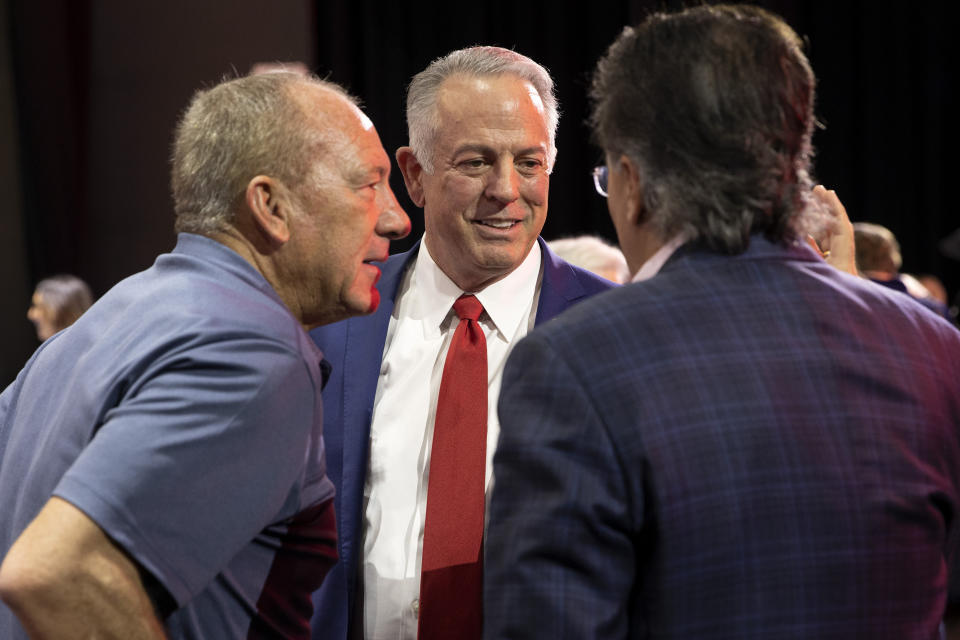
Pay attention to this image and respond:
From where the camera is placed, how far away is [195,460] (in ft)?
3.55

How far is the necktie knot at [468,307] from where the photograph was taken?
6.17 feet

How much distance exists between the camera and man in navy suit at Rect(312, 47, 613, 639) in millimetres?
1733

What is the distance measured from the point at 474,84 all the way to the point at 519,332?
1.55 feet

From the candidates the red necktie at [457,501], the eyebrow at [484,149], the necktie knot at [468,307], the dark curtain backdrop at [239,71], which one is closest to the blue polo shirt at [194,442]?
the red necktie at [457,501]

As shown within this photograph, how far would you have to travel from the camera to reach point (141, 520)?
1065 millimetres

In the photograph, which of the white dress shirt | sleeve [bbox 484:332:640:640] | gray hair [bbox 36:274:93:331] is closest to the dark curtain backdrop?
gray hair [bbox 36:274:93:331]

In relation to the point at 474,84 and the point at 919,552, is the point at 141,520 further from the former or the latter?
the point at 474,84

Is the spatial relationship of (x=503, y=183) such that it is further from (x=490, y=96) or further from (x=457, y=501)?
(x=457, y=501)

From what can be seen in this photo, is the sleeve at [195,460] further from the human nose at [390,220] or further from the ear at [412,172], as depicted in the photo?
the ear at [412,172]

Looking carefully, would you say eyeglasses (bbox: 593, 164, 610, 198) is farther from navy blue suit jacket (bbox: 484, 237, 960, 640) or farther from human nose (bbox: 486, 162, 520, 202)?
human nose (bbox: 486, 162, 520, 202)

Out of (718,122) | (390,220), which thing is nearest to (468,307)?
(390,220)

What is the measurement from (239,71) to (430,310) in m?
4.71

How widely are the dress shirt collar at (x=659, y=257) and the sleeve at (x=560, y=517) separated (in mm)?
164

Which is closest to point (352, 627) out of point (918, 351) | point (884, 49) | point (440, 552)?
point (440, 552)
